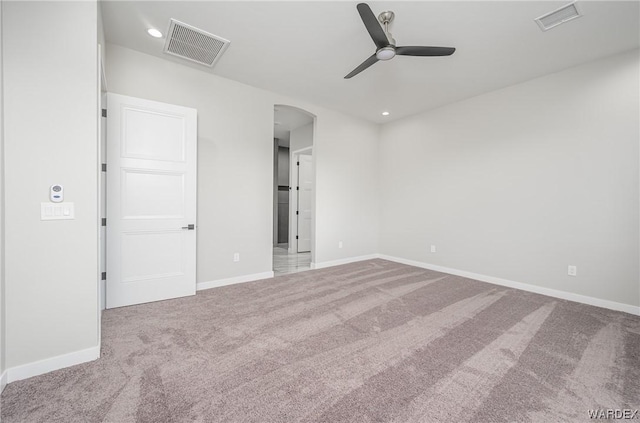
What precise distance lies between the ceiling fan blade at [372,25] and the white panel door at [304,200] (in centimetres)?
422

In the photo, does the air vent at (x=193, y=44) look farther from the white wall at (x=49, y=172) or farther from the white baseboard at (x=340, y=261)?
the white baseboard at (x=340, y=261)

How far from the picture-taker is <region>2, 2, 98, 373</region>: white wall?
173cm

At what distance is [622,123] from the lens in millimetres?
3016

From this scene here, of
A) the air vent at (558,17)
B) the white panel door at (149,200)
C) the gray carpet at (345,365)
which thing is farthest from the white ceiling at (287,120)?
the gray carpet at (345,365)

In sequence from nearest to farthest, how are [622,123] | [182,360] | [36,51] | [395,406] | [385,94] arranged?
1. [395,406]
2. [36,51]
3. [182,360]
4. [622,123]
5. [385,94]

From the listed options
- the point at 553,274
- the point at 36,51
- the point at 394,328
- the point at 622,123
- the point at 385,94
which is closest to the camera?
the point at 36,51

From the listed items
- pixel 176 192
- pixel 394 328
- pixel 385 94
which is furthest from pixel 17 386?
pixel 385 94

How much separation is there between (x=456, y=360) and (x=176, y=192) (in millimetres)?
3294

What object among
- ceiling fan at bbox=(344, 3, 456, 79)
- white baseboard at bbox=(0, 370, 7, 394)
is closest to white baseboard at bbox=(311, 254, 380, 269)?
ceiling fan at bbox=(344, 3, 456, 79)

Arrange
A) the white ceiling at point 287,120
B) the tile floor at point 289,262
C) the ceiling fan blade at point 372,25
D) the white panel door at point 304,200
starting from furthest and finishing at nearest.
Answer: the white panel door at point 304,200 < the white ceiling at point 287,120 < the tile floor at point 289,262 < the ceiling fan blade at point 372,25

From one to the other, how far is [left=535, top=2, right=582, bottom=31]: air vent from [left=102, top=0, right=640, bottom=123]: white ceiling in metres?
0.06

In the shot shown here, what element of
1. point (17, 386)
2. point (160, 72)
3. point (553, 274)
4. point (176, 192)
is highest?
point (160, 72)

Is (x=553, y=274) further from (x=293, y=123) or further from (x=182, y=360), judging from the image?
(x=293, y=123)

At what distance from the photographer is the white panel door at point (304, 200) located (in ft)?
21.3
